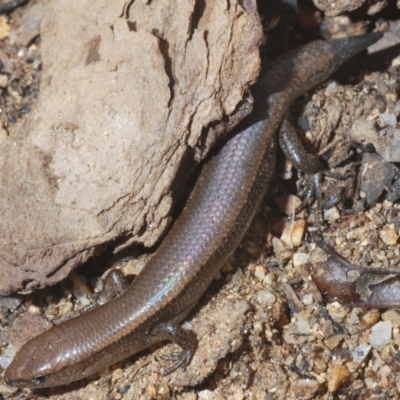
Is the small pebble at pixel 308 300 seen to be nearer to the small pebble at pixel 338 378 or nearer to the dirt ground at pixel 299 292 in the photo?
the dirt ground at pixel 299 292

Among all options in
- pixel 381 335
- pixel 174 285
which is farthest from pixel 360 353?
pixel 174 285

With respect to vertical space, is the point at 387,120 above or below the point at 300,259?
above

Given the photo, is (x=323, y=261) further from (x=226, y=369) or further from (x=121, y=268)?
(x=121, y=268)

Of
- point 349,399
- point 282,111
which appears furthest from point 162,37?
point 349,399

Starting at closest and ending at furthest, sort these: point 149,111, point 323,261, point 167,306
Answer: point 149,111 → point 167,306 → point 323,261

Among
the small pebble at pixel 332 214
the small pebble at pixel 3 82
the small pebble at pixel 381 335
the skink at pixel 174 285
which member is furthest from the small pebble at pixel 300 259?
the small pebble at pixel 3 82

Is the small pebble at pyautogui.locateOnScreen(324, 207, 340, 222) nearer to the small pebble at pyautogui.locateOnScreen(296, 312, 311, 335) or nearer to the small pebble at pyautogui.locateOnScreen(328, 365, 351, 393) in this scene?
the small pebble at pyautogui.locateOnScreen(296, 312, 311, 335)

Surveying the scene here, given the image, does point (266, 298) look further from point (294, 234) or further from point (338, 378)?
point (338, 378)
